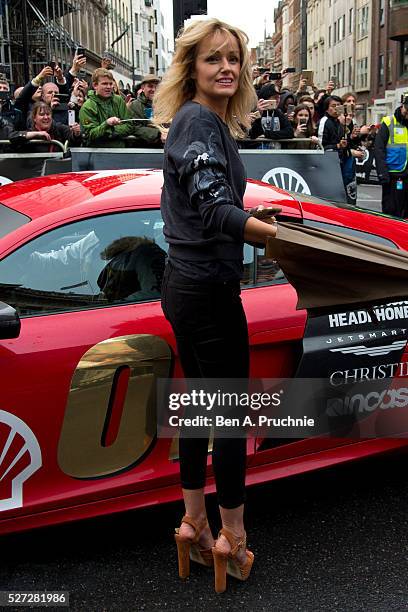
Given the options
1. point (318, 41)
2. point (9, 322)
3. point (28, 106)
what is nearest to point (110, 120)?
point (28, 106)

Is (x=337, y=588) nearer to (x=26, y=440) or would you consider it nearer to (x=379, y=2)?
(x=26, y=440)

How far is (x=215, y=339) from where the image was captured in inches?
94.3

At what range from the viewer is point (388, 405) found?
3.18 m

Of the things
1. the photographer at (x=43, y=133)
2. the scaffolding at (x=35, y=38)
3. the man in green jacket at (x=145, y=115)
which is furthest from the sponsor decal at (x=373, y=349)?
the scaffolding at (x=35, y=38)

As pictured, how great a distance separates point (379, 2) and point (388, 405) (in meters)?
54.5

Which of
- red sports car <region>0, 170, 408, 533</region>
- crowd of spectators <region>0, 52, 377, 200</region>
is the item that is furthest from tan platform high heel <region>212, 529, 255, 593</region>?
crowd of spectators <region>0, 52, 377, 200</region>

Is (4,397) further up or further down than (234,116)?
further down

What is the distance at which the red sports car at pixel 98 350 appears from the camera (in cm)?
262

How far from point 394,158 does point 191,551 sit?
8497mm

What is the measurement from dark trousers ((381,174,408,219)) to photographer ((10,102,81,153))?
475 centimetres

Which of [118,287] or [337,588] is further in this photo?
[118,287]

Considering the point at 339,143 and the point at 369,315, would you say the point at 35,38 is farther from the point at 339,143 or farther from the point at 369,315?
the point at 369,315

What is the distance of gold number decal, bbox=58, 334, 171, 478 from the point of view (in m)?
2.66

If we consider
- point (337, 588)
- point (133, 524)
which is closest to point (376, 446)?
point (337, 588)
